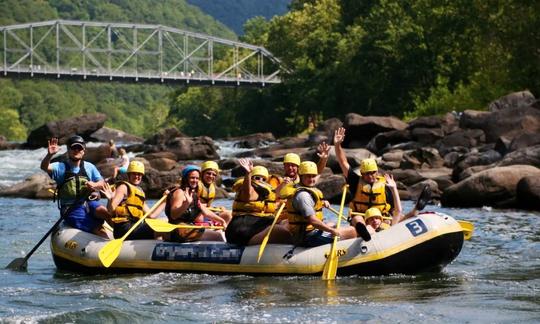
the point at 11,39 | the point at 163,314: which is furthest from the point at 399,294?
the point at 11,39

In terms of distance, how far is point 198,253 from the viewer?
1441 cm

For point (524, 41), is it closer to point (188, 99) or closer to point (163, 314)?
point (163, 314)

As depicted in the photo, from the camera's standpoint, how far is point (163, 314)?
11836mm

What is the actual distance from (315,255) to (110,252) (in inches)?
99.7

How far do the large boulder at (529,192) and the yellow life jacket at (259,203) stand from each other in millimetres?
10462

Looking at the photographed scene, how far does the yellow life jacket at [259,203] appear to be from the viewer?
14.1 meters

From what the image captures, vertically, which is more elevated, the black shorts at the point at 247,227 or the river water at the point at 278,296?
the black shorts at the point at 247,227

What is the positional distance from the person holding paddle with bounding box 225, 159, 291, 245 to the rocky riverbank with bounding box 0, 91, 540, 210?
1058 centimetres

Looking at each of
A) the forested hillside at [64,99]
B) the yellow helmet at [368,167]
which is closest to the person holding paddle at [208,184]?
the yellow helmet at [368,167]

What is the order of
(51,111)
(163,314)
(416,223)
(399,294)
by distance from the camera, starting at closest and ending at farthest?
1. (163,314)
2. (399,294)
3. (416,223)
4. (51,111)

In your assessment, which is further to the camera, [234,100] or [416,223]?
[234,100]

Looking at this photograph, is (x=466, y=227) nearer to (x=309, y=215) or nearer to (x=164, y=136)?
(x=309, y=215)

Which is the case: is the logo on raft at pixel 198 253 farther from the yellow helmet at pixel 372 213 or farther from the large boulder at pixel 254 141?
the large boulder at pixel 254 141

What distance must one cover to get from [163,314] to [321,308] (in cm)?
161
